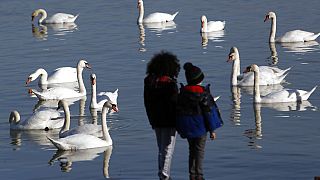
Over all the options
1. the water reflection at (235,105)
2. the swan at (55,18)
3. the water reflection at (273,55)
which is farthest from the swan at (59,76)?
the swan at (55,18)

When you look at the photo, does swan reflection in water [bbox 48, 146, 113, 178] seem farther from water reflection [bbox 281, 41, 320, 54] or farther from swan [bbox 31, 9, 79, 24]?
swan [bbox 31, 9, 79, 24]

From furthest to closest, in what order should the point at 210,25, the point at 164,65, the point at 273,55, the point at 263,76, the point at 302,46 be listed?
1. the point at 210,25
2. the point at 302,46
3. the point at 273,55
4. the point at 263,76
5. the point at 164,65

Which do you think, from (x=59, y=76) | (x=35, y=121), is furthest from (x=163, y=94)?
(x=59, y=76)

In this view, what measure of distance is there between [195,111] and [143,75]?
13.6m

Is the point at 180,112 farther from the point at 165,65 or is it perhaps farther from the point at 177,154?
the point at 177,154

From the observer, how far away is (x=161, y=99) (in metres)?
12.9

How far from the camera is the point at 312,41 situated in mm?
32531

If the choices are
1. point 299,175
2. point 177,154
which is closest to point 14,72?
point 177,154

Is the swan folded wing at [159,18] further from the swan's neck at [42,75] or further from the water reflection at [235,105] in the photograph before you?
the water reflection at [235,105]

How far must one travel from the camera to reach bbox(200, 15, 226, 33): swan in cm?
3488

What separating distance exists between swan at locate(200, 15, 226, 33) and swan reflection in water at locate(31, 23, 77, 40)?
528 centimetres

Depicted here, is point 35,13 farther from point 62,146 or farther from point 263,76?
point 62,146

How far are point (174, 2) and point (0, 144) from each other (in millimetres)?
25446

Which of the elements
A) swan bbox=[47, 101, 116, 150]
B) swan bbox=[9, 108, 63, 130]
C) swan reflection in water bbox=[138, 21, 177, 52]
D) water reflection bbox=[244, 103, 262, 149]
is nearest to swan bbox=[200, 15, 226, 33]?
swan reflection in water bbox=[138, 21, 177, 52]
